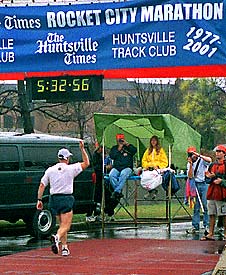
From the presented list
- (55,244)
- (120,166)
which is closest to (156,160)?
(120,166)

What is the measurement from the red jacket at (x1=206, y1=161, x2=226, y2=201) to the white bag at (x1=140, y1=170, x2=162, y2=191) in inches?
115

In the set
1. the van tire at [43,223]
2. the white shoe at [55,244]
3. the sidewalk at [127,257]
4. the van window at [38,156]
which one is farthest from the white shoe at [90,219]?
the white shoe at [55,244]

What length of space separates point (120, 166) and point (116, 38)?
788 centimetres

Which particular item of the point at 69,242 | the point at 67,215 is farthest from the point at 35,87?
the point at 69,242

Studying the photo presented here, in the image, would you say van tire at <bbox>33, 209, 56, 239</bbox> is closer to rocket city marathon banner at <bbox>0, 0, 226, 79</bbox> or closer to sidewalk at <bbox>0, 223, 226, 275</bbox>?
sidewalk at <bbox>0, 223, 226, 275</bbox>

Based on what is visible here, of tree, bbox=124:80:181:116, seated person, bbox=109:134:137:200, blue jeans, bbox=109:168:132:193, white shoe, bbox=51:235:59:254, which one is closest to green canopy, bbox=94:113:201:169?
seated person, bbox=109:134:137:200

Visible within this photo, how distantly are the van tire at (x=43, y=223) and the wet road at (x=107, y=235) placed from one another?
212 millimetres

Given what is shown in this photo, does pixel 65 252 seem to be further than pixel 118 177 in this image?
No

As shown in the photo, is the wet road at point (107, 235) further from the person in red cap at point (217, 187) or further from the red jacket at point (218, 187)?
the red jacket at point (218, 187)

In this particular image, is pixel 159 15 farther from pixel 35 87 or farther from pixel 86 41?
pixel 35 87

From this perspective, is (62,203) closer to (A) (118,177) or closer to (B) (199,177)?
(B) (199,177)

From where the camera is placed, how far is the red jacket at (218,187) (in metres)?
17.7

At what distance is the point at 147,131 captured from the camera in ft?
78.1

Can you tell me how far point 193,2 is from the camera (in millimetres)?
13570
